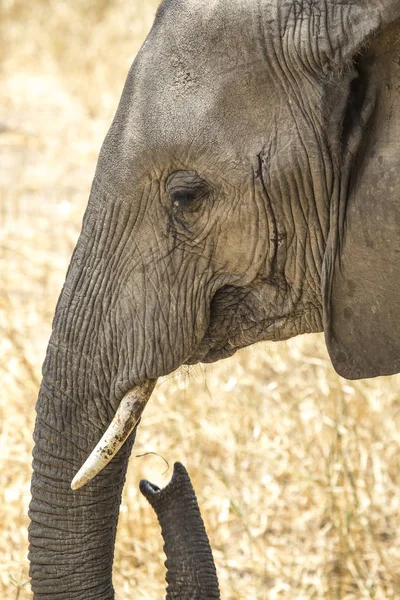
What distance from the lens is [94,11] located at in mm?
9375

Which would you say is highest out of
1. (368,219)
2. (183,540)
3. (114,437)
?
(368,219)

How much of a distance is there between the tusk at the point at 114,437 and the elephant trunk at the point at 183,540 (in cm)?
27

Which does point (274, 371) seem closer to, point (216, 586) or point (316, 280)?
point (216, 586)

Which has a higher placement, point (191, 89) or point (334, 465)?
point (191, 89)

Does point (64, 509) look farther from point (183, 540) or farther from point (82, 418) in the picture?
point (183, 540)

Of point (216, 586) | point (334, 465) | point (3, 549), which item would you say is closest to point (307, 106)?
point (216, 586)

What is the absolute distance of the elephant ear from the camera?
2.06 m

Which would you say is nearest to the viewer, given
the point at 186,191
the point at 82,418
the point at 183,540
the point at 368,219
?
the point at 368,219

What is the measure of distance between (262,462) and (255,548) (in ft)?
1.48

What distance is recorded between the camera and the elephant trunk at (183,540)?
256 cm

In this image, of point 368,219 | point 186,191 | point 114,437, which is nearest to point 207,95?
point 186,191

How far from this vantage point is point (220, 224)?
2.26 m

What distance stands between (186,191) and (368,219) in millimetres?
341

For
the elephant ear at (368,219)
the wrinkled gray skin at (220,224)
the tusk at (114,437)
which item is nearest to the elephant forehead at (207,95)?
the wrinkled gray skin at (220,224)
